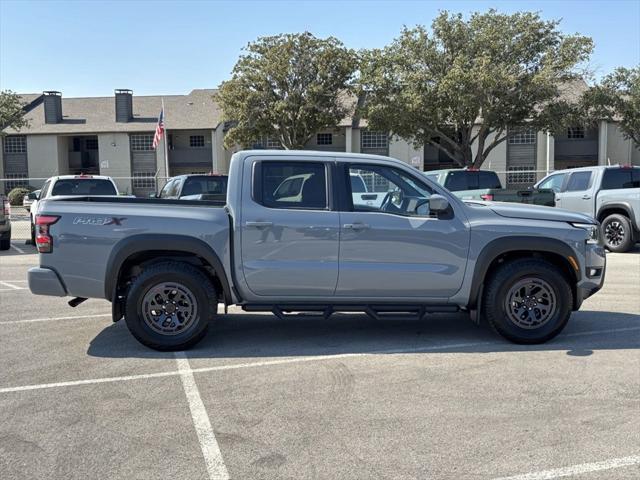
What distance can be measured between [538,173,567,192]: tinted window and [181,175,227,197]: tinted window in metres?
8.30

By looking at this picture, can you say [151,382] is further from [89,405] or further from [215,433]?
[215,433]

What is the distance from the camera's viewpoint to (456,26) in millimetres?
30594

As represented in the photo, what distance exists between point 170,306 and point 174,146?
1710 inches

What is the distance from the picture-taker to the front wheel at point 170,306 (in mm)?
5656

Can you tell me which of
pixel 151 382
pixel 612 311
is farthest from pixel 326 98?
pixel 151 382

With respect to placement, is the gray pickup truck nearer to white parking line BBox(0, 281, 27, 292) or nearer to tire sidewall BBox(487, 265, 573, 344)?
tire sidewall BBox(487, 265, 573, 344)

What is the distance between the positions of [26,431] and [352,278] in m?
3.00

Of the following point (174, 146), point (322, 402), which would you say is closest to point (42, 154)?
point (174, 146)

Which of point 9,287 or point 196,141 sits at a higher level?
point 196,141

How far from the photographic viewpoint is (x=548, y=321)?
600 cm

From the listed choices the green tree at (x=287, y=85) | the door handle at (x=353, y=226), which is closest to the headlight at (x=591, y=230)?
the door handle at (x=353, y=226)

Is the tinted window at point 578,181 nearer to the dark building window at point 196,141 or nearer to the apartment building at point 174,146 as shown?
the apartment building at point 174,146

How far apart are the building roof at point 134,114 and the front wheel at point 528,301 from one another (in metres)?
41.8

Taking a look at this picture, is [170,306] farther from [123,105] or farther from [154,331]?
[123,105]
